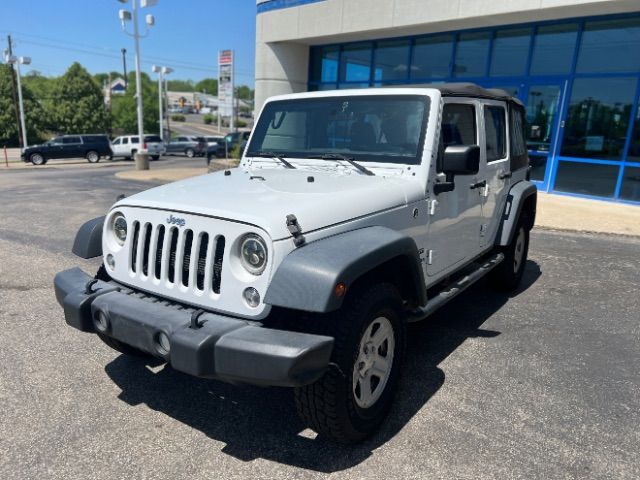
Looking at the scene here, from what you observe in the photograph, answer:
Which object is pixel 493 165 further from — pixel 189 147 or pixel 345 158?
pixel 189 147

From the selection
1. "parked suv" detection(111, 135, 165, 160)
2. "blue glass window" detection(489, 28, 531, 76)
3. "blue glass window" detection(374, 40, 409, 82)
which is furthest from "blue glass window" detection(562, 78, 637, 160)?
"parked suv" detection(111, 135, 165, 160)

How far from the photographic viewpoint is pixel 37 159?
2750 centimetres

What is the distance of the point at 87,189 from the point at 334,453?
43.6 ft

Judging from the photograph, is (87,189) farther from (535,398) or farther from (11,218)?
(535,398)

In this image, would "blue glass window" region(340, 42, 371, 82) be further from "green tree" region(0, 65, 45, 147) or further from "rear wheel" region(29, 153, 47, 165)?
"green tree" region(0, 65, 45, 147)

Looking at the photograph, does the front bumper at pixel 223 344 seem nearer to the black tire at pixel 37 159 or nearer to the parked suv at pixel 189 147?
the black tire at pixel 37 159

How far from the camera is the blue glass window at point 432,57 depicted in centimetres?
1377

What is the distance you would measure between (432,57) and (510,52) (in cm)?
223

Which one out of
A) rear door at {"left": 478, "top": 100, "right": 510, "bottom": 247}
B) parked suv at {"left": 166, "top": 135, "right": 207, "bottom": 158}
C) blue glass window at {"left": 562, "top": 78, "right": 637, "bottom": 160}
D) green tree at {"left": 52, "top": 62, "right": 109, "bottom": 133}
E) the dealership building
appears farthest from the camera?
green tree at {"left": 52, "top": 62, "right": 109, "bottom": 133}

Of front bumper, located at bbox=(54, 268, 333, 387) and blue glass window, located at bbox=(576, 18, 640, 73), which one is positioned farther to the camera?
blue glass window, located at bbox=(576, 18, 640, 73)

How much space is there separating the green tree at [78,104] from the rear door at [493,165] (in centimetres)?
4805

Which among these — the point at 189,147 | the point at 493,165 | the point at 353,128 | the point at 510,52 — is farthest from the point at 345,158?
the point at 189,147

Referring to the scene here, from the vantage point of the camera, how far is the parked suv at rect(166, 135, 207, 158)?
3394 centimetres

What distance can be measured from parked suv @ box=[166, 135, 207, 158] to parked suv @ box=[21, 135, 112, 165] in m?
5.16
